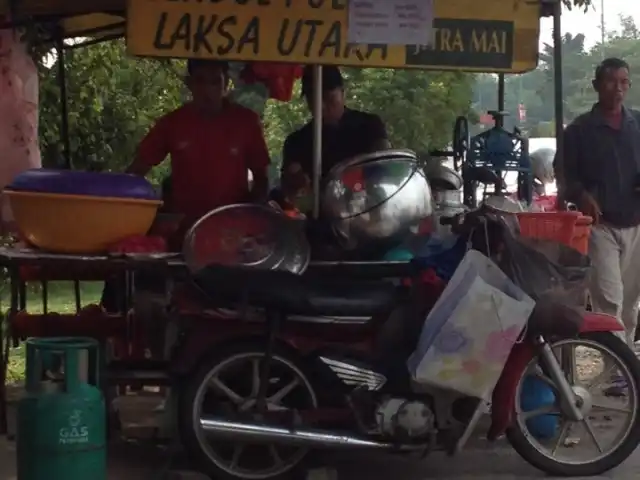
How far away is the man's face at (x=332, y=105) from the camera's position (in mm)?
5855

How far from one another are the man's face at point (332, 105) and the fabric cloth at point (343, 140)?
0.13ft

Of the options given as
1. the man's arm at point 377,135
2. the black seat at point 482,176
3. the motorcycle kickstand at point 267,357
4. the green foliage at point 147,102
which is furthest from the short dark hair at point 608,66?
the motorcycle kickstand at point 267,357

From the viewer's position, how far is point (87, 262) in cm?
463

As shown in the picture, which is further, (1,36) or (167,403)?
(1,36)

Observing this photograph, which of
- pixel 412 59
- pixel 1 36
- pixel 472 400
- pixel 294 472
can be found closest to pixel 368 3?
pixel 412 59

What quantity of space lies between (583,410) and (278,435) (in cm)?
137

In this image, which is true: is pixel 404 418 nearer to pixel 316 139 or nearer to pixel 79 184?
pixel 316 139

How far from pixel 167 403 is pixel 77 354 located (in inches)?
30.4

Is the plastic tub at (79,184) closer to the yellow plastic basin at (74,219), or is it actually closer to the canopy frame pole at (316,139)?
the yellow plastic basin at (74,219)

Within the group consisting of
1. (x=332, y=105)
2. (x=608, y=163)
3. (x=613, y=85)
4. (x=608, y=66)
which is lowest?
(x=608, y=163)

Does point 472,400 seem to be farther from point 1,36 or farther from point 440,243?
point 1,36

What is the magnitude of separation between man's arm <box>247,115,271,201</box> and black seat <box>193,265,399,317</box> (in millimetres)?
940

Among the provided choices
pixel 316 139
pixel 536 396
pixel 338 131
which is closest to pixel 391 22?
pixel 316 139

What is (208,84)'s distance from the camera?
527cm
